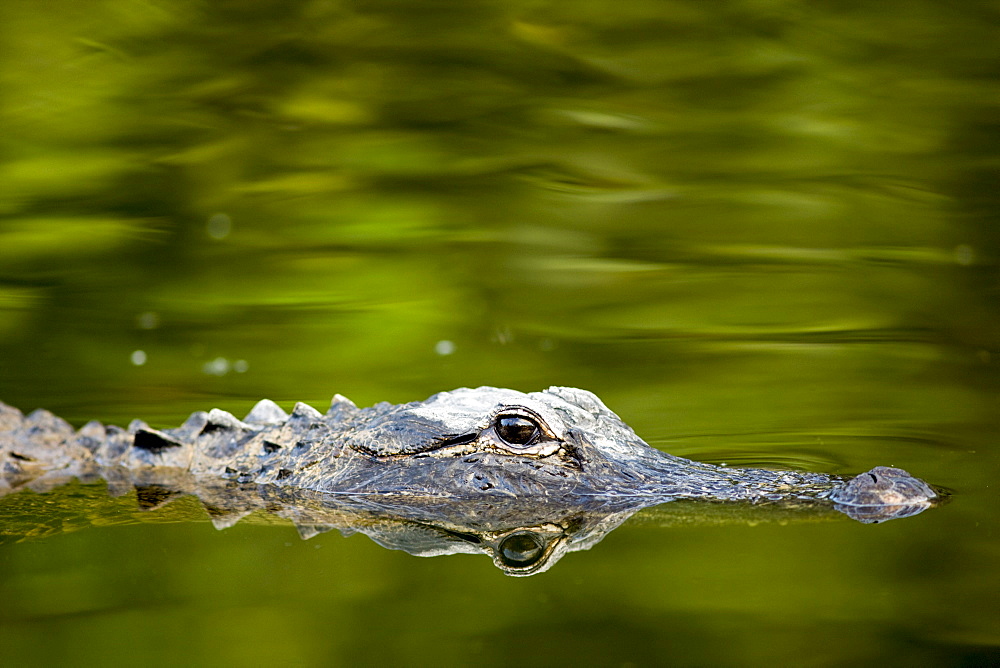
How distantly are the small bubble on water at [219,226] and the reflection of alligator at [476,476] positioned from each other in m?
3.13

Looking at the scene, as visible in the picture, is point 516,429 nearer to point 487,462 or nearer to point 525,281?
point 487,462

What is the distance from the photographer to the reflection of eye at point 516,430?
3.20 meters

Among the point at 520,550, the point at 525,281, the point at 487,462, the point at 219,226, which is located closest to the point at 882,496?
the point at 520,550

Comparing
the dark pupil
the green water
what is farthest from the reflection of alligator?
the green water

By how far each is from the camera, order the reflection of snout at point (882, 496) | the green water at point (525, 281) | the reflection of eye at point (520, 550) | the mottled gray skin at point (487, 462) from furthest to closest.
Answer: the mottled gray skin at point (487, 462)
the reflection of snout at point (882, 496)
the reflection of eye at point (520, 550)
the green water at point (525, 281)

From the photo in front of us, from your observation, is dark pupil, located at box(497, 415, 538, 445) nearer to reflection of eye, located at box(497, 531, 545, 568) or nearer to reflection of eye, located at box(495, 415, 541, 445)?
reflection of eye, located at box(495, 415, 541, 445)

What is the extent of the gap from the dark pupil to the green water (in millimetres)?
648

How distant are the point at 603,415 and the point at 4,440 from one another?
2.90 meters

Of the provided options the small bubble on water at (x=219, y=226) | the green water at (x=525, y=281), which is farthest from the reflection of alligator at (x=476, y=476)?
the small bubble on water at (x=219, y=226)

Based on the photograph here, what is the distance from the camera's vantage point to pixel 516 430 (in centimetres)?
321

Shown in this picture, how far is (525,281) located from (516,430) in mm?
3440

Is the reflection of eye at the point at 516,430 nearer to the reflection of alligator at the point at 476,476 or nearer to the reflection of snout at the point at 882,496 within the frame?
the reflection of alligator at the point at 476,476

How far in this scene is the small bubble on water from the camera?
699 centimetres

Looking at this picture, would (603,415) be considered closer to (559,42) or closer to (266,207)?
(266,207)
